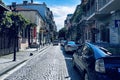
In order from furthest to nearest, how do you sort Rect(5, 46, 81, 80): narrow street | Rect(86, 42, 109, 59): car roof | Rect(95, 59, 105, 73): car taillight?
Rect(5, 46, 81, 80): narrow street < Rect(86, 42, 109, 59): car roof < Rect(95, 59, 105, 73): car taillight

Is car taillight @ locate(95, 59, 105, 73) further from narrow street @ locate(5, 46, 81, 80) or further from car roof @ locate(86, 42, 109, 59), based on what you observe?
narrow street @ locate(5, 46, 81, 80)

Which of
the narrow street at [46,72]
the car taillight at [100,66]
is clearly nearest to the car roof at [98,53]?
the car taillight at [100,66]

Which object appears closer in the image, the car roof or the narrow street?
A: the car roof

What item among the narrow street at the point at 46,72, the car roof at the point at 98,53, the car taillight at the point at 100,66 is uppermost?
the car roof at the point at 98,53

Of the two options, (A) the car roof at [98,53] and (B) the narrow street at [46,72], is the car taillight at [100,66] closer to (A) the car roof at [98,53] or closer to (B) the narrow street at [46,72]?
(A) the car roof at [98,53]

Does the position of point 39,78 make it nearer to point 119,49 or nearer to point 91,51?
point 91,51

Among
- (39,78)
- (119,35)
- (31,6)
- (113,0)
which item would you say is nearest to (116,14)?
(119,35)

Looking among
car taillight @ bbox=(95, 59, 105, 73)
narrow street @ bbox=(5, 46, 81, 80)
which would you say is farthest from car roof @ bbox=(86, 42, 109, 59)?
narrow street @ bbox=(5, 46, 81, 80)

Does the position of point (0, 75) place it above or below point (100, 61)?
below

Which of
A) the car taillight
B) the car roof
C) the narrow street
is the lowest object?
the narrow street

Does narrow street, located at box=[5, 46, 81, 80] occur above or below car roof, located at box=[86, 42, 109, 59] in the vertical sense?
below

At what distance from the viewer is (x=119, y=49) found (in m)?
7.74

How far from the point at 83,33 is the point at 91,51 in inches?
1726

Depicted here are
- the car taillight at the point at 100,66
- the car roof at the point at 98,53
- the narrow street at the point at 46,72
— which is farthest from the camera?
the narrow street at the point at 46,72
